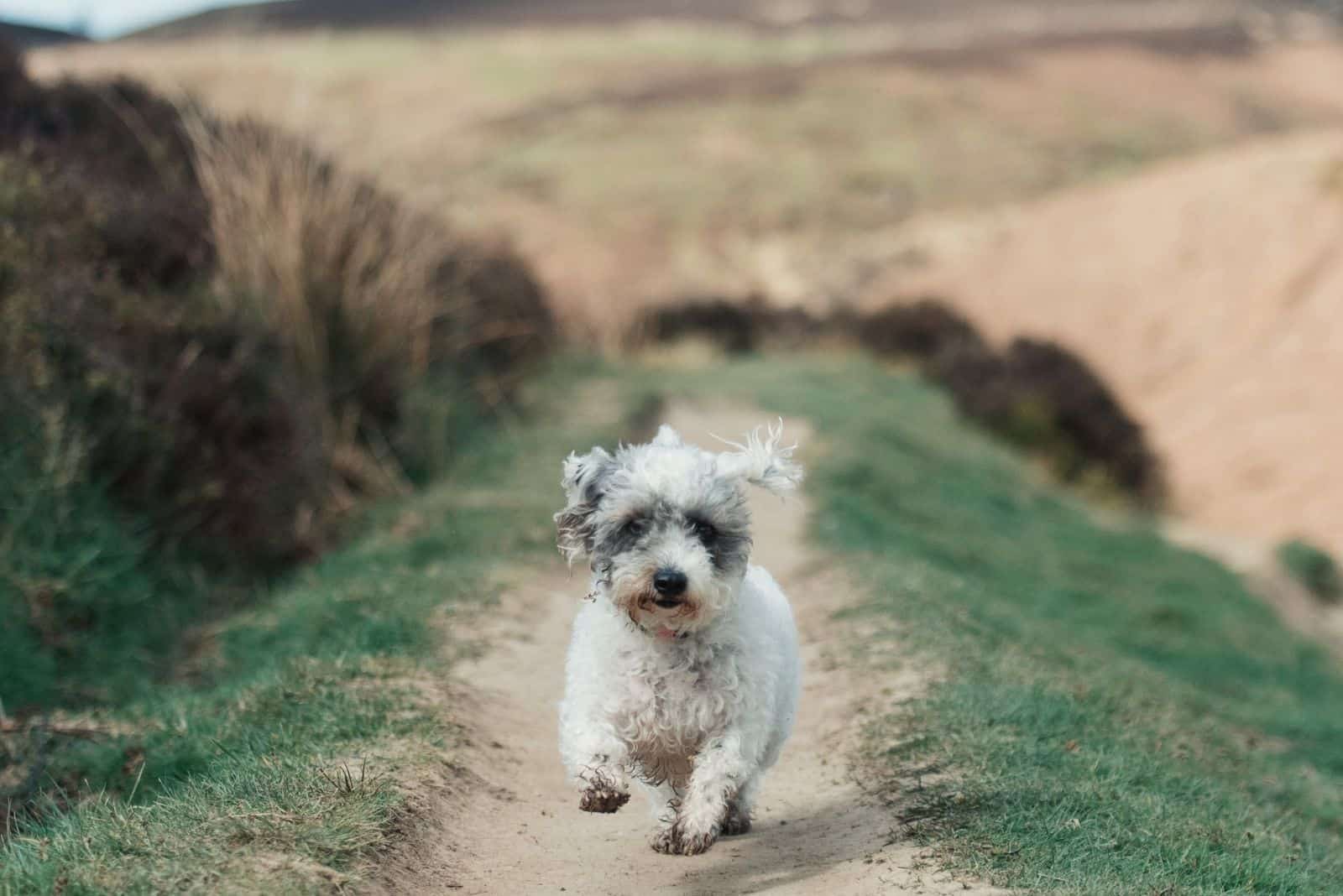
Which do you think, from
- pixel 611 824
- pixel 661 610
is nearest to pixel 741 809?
pixel 611 824

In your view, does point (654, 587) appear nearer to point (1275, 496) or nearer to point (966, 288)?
point (1275, 496)

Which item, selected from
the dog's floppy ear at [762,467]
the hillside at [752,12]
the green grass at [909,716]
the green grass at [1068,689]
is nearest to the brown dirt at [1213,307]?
the green grass at [1068,689]

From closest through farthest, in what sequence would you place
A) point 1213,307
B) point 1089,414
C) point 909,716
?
point 909,716
point 1089,414
point 1213,307

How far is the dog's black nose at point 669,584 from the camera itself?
17.8 ft

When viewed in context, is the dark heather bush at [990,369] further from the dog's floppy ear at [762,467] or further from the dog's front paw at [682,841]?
the dog's front paw at [682,841]

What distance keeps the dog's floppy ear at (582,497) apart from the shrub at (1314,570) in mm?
16206

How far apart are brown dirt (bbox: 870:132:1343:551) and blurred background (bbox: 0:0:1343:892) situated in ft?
0.26

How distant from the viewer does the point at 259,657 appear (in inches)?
368

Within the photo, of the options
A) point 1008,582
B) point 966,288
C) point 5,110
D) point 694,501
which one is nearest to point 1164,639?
point 1008,582

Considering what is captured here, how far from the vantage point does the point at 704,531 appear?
571 cm

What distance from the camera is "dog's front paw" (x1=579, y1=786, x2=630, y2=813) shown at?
545 cm

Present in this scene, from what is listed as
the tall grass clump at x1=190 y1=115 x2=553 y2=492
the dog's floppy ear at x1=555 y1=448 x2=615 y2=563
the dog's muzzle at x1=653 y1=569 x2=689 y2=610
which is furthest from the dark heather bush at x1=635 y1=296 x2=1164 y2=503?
the dog's muzzle at x1=653 y1=569 x2=689 y2=610

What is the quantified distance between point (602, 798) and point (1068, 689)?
428 centimetres

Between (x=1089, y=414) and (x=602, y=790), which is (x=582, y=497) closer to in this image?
(x=602, y=790)
